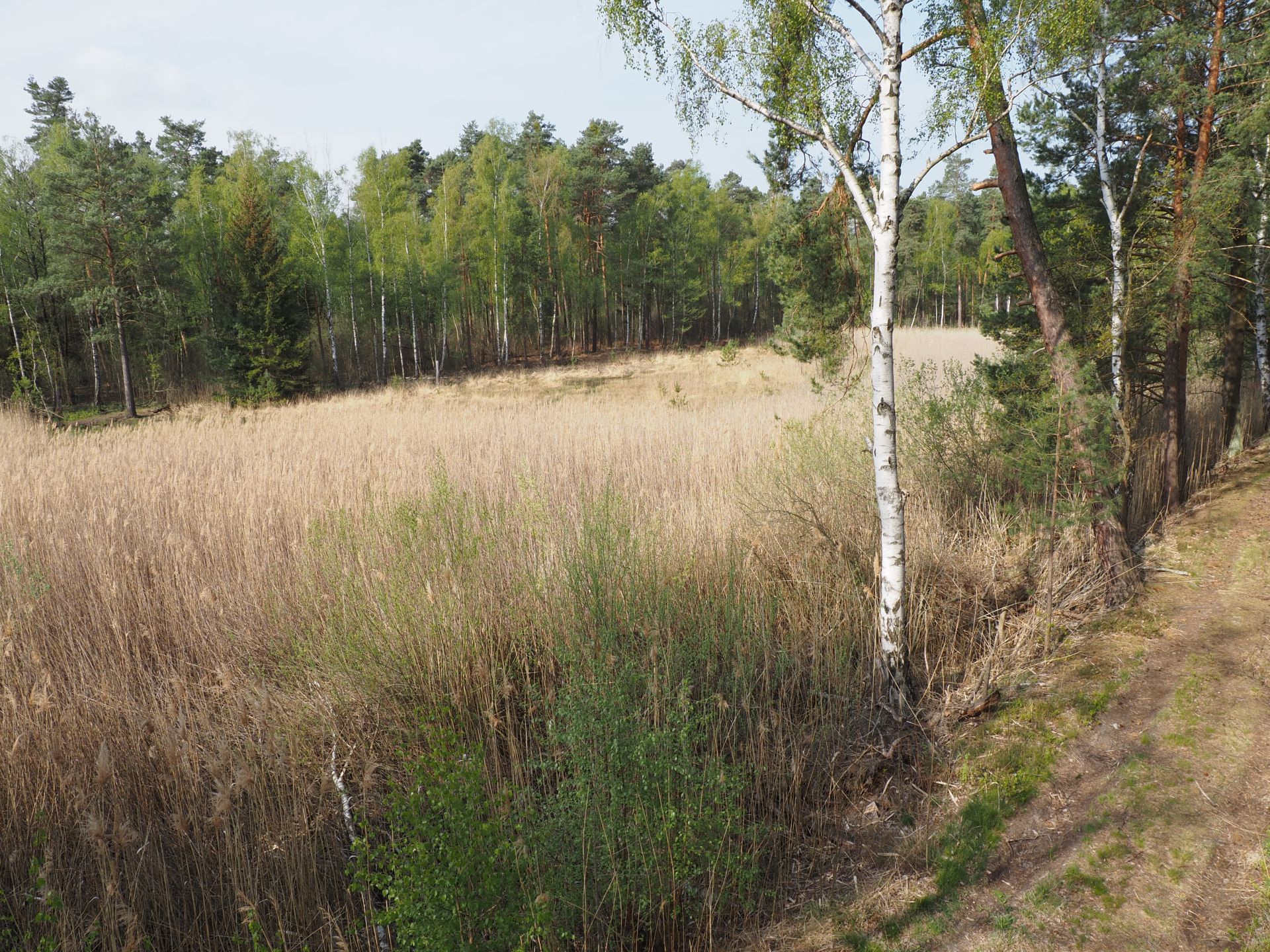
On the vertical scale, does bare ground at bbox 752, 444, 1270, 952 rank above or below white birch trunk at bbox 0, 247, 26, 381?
below

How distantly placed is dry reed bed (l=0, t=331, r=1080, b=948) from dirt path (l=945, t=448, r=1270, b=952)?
2.57 ft

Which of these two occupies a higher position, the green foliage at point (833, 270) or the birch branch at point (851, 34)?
the birch branch at point (851, 34)

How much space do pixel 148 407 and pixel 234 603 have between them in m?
24.0

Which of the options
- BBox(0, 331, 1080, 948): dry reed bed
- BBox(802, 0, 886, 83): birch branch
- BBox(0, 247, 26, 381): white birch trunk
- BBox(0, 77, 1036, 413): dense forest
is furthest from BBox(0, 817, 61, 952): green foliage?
BBox(0, 247, 26, 381): white birch trunk

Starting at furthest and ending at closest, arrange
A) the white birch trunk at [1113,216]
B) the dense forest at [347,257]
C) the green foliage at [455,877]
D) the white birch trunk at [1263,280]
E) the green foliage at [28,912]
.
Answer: the dense forest at [347,257] → the white birch trunk at [1263,280] → the white birch trunk at [1113,216] → the green foliage at [28,912] → the green foliage at [455,877]

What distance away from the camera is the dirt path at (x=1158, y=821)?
2479mm

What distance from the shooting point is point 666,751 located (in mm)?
2629

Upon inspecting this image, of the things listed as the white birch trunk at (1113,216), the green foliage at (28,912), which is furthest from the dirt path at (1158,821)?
the green foliage at (28,912)

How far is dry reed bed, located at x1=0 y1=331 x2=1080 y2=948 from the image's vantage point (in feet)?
8.41

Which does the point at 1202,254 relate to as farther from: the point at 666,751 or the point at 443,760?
the point at 443,760

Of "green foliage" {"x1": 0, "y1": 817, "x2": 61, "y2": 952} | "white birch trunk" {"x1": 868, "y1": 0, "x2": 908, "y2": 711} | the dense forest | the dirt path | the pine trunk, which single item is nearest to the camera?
"green foliage" {"x1": 0, "y1": 817, "x2": 61, "y2": 952}

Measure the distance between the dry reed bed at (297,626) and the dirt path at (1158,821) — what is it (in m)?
0.78

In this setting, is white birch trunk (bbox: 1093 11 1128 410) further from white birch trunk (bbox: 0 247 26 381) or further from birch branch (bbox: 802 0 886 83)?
white birch trunk (bbox: 0 247 26 381)

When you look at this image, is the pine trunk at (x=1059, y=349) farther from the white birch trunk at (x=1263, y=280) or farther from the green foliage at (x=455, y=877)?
the green foliage at (x=455, y=877)
